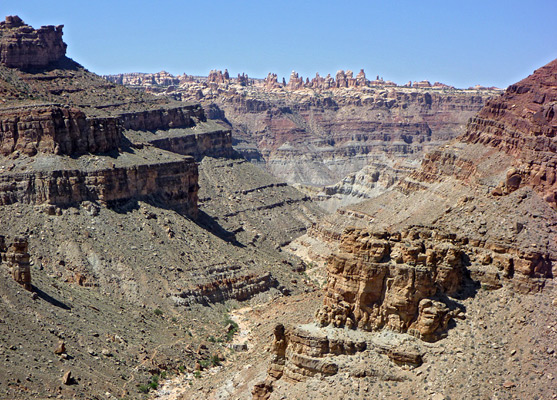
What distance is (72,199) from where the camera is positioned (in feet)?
298

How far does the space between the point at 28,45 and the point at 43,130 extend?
46280 mm

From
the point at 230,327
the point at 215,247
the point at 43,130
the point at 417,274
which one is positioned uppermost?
the point at 43,130

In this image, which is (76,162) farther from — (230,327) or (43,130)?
(230,327)

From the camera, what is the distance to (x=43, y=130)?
9194 cm

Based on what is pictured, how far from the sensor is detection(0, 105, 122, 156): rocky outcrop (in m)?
91.8

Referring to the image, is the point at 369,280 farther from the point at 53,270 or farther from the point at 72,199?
the point at 72,199

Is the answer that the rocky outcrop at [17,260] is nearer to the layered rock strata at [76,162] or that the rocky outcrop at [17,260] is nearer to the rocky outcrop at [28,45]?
the layered rock strata at [76,162]

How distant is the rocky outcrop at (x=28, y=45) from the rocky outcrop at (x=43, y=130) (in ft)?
136

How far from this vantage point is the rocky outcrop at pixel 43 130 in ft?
301

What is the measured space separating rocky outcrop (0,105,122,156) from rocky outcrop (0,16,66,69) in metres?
41.4

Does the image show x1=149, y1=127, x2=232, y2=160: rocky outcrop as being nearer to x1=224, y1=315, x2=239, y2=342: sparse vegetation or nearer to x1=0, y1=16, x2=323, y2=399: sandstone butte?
x1=0, y1=16, x2=323, y2=399: sandstone butte

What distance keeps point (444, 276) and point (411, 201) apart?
2128 inches

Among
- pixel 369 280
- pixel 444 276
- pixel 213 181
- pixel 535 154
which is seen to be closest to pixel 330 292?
pixel 369 280

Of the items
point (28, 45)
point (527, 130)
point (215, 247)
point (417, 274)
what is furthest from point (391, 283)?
point (28, 45)
